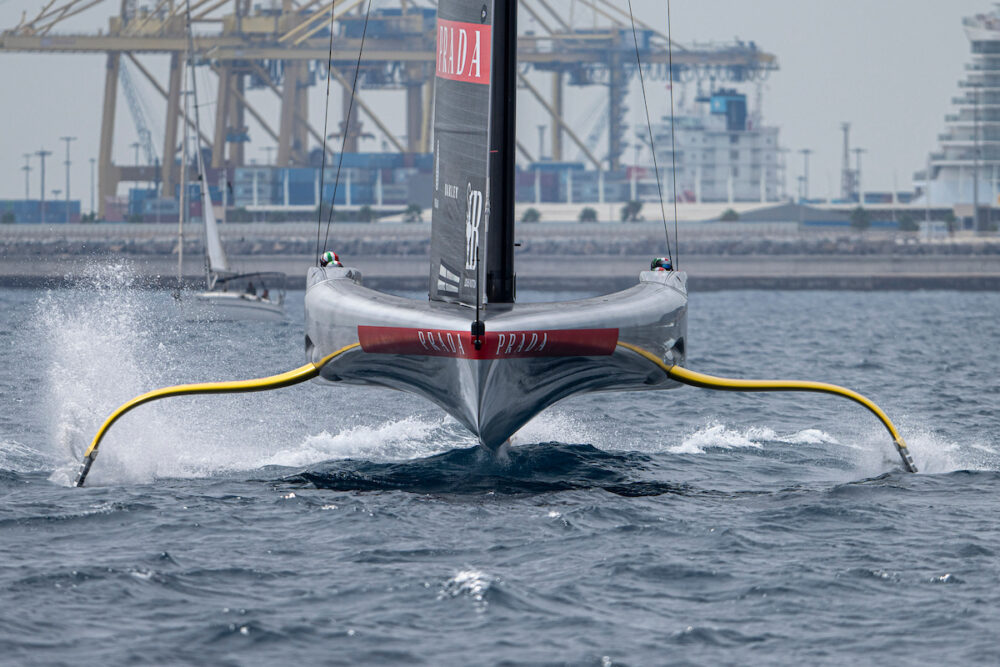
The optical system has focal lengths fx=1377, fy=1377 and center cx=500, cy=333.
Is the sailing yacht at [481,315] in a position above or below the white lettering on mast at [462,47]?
below

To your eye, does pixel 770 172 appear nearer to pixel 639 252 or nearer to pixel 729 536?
pixel 639 252

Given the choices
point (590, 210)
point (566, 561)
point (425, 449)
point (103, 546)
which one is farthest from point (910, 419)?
point (590, 210)

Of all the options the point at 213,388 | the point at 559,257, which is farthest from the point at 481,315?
the point at 559,257

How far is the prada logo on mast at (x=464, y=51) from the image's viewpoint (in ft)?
36.6

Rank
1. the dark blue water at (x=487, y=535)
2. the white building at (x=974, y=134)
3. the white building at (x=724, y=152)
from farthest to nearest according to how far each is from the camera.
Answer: the white building at (x=724, y=152) < the white building at (x=974, y=134) < the dark blue water at (x=487, y=535)

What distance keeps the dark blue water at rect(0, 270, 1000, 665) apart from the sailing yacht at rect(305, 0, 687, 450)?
2.75 ft

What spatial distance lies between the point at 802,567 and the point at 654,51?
117 metres

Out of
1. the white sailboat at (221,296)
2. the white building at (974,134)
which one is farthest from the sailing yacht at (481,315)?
the white building at (974,134)

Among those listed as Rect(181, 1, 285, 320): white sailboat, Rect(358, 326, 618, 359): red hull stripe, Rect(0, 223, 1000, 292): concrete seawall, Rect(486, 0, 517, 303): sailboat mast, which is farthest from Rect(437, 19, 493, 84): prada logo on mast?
Rect(0, 223, 1000, 292): concrete seawall

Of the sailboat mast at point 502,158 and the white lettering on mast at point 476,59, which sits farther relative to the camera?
the sailboat mast at point 502,158

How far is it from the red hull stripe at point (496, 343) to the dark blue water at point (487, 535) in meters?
1.12

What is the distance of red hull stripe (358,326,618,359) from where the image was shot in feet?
34.4

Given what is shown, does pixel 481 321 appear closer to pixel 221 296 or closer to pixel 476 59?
pixel 476 59

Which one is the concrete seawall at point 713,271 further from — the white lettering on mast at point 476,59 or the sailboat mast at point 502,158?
the white lettering on mast at point 476,59
